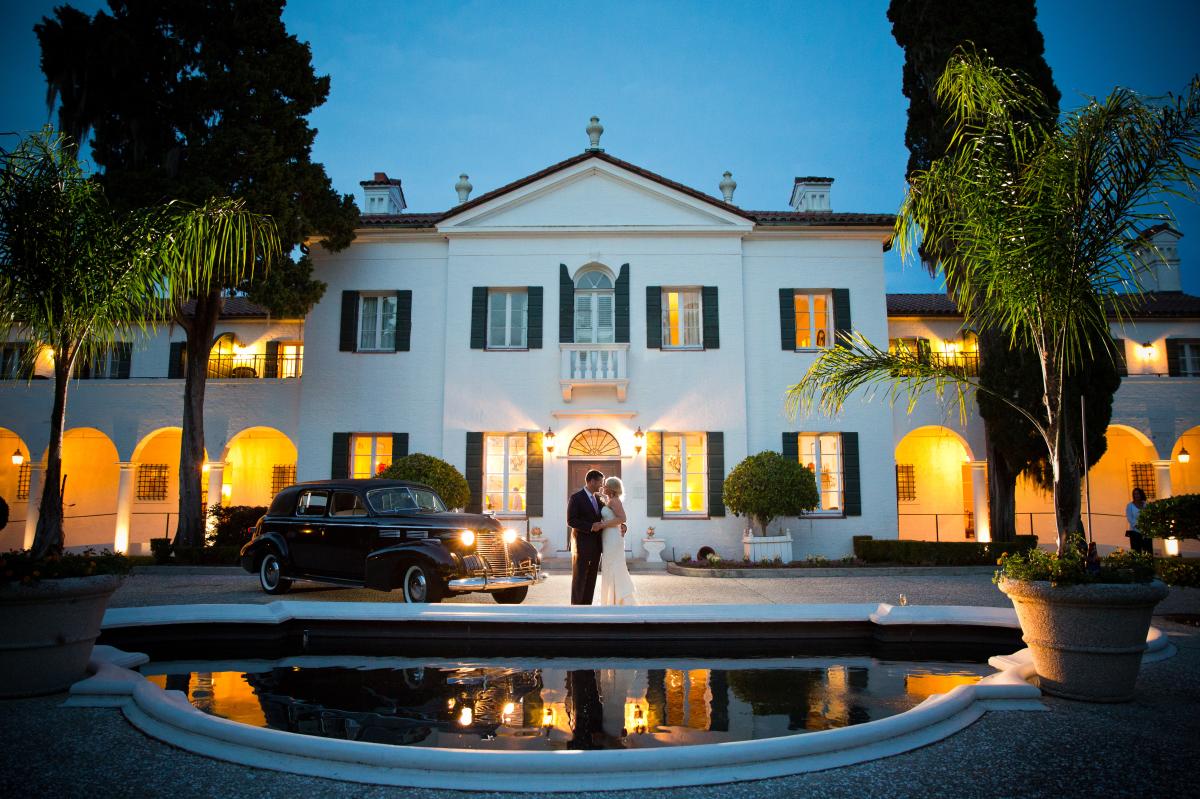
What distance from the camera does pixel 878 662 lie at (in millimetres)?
6387

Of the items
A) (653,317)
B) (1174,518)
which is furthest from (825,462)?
(1174,518)

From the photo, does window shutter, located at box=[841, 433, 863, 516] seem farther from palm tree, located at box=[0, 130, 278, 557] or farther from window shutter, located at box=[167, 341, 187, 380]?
window shutter, located at box=[167, 341, 187, 380]

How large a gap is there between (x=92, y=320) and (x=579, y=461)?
11.9 meters

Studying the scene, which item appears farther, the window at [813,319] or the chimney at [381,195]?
the chimney at [381,195]

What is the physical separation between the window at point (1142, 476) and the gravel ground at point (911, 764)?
19955 millimetres

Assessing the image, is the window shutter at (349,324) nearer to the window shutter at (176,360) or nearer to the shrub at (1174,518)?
the window shutter at (176,360)

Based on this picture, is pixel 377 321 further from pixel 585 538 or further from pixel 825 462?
pixel 585 538

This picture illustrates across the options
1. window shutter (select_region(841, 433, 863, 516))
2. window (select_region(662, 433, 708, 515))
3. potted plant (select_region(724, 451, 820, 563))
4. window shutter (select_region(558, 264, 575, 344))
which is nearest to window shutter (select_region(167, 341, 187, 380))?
window shutter (select_region(558, 264, 575, 344))

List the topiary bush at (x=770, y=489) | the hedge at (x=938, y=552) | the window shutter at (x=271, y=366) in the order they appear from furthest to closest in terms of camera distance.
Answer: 1. the window shutter at (x=271, y=366)
2. the hedge at (x=938, y=552)
3. the topiary bush at (x=770, y=489)

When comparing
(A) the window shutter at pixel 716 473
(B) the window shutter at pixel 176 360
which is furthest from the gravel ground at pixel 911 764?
(B) the window shutter at pixel 176 360

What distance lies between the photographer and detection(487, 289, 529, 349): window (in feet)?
58.5

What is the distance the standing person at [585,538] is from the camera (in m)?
8.50

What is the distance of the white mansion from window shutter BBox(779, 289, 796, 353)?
0.16 ft

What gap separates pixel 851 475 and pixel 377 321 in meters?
11.8
